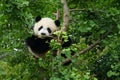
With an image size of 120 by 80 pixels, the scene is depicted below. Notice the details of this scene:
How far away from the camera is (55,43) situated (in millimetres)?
3467

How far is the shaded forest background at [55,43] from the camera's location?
3.70 m

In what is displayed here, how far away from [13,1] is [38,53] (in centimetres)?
162

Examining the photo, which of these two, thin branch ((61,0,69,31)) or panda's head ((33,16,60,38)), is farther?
panda's head ((33,16,60,38))

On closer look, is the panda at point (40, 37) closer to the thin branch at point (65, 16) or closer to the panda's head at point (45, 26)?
the panda's head at point (45, 26)

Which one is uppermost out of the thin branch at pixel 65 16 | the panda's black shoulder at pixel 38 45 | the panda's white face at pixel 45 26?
the thin branch at pixel 65 16

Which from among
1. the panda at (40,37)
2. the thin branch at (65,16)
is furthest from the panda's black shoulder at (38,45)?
the thin branch at (65,16)

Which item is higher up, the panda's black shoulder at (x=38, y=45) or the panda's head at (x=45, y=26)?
the panda's head at (x=45, y=26)

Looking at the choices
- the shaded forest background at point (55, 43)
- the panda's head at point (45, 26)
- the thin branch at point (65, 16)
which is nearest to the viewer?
the shaded forest background at point (55, 43)

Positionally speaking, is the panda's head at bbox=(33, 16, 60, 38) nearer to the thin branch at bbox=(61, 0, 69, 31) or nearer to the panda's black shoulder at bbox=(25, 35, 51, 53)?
the panda's black shoulder at bbox=(25, 35, 51, 53)

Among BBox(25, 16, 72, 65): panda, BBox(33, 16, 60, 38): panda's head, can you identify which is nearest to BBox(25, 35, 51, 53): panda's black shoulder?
BBox(25, 16, 72, 65): panda

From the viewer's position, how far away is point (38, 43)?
539cm

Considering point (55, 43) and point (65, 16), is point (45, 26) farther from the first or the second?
point (55, 43)

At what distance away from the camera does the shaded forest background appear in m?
3.70

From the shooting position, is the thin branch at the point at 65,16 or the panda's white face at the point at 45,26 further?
the panda's white face at the point at 45,26
